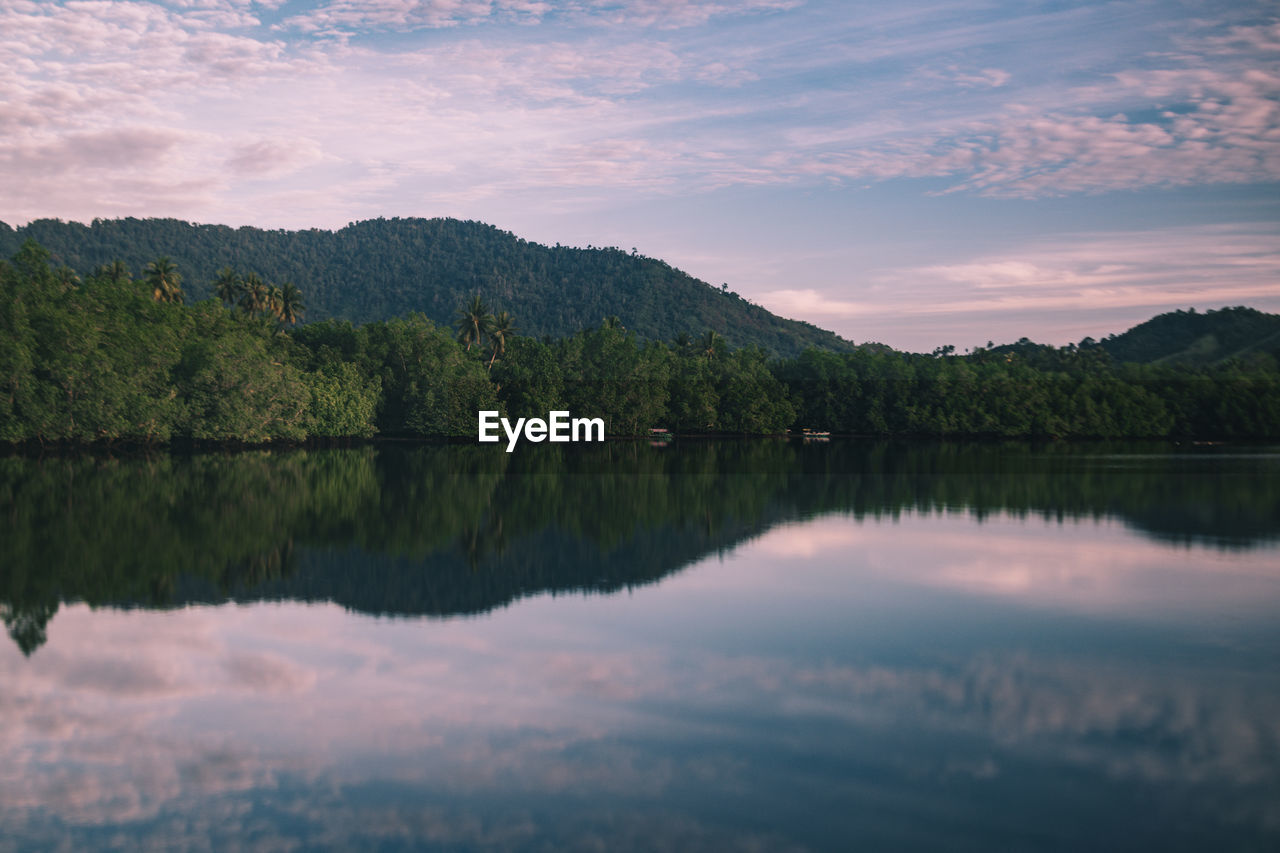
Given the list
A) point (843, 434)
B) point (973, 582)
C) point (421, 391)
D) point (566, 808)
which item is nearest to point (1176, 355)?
point (843, 434)

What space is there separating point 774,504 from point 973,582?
54.6 ft

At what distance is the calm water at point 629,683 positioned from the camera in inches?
387

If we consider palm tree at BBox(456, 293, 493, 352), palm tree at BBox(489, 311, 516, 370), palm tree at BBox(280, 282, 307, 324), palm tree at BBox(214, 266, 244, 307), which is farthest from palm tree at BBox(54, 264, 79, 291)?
palm tree at BBox(489, 311, 516, 370)

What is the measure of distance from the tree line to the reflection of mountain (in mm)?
9628

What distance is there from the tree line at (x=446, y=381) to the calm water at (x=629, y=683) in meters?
38.0

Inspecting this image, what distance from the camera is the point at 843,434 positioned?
129500 millimetres

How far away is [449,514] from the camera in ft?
112

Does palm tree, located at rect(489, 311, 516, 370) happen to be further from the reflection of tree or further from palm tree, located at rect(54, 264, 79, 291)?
the reflection of tree

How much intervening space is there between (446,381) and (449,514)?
211ft

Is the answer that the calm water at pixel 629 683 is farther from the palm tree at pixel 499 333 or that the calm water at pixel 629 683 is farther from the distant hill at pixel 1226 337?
the distant hill at pixel 1226 337

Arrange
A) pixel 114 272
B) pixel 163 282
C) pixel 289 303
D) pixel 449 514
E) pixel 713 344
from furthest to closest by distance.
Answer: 1. pixel 713 344
2. pixel 289 303
3. pixel 163 282
4. pixel 114 272
5. pixel 449 514

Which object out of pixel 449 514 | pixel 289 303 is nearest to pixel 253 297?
pixel 289 303

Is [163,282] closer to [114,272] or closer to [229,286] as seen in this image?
[114,272]

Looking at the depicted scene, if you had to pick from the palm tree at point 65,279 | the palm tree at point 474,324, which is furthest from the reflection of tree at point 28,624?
the palm tree at point 474,324
